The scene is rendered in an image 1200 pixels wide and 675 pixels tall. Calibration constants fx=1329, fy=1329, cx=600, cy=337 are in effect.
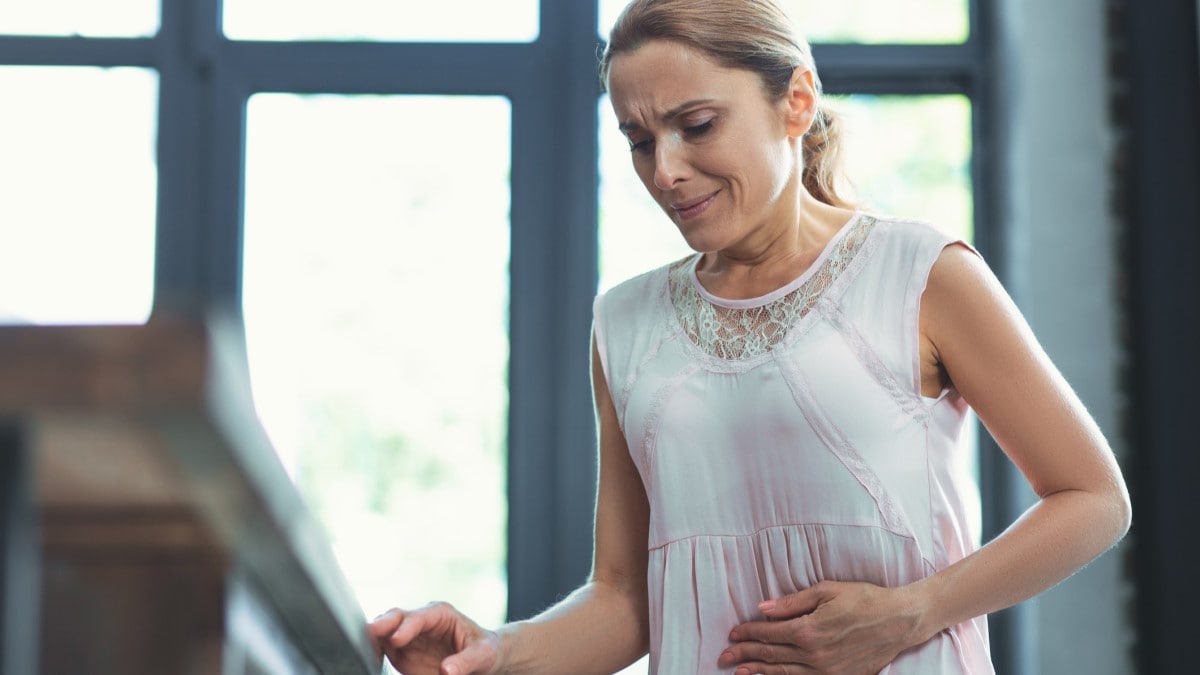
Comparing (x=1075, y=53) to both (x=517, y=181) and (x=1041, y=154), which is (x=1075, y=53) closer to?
(x=1041, y=154)

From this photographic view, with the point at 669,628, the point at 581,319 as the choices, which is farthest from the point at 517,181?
the point at 669,628

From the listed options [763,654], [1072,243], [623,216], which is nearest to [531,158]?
[623,216]

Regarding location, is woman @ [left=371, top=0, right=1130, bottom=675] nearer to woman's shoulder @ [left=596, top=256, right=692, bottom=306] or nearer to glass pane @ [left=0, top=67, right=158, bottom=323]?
woman's shoulder @ [left=596, top=256, right=692, bottom=306]

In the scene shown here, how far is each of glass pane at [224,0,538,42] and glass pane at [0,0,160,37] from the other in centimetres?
21

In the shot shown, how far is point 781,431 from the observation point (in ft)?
4.39

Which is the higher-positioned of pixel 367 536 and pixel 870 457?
pixel 870 457

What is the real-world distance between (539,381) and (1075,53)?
4.62 feet

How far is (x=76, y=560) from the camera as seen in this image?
15.3 inches

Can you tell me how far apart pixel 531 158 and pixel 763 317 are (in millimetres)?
1794

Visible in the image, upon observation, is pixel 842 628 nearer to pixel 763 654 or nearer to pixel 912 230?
pixel 763 654

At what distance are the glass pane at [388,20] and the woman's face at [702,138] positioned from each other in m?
1.87

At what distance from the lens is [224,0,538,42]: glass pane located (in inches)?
126

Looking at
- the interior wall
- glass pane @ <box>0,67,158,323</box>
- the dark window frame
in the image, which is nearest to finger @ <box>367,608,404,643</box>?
the dark window frame

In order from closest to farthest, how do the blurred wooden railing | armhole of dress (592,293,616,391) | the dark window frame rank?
the blurred wooden railing, armhole of dress (592,293,616,391), the dark window frame
